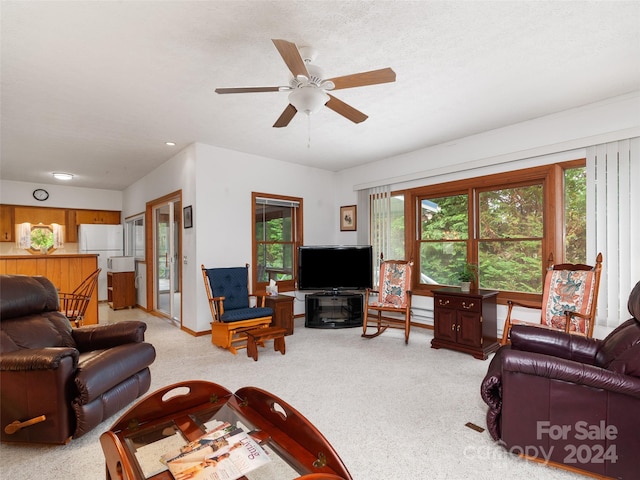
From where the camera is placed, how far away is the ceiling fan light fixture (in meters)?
2.28

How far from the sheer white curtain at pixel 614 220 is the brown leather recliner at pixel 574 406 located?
1.53m

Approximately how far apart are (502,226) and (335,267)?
94.8 inches

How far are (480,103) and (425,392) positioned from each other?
2.84 metres

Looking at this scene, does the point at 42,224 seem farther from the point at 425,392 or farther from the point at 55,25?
the point at 425,392

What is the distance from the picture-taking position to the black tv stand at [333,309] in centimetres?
516

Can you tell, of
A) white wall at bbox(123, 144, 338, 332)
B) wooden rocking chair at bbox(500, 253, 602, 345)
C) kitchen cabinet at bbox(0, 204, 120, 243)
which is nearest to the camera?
wooden rocking chair at bbox(500, 253, 602, 345)

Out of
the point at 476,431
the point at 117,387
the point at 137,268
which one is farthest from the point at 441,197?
the point at 137,268

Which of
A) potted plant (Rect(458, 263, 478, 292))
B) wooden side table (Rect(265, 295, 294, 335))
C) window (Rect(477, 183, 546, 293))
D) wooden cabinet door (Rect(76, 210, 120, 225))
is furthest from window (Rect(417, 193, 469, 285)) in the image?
wooden cabinet door (Rect(76, 210, 120, 225))

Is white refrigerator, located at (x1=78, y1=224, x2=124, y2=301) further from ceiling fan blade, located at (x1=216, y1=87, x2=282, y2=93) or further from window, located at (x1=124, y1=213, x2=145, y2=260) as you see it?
ceiling fan blade, located at (x1=216, y1=87, x2=282, y2=93)

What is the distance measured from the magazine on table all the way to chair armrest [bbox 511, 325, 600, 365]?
6.27 feet

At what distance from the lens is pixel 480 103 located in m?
3.39

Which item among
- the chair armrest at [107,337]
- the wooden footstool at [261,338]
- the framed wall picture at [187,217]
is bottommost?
the wooden footstool at [261,338]

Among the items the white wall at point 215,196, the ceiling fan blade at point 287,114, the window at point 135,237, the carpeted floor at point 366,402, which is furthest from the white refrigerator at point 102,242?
the ceiling fan blade at point 287,114

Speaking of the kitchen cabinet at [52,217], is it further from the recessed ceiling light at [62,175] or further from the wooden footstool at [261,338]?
the wooden footstool at [261,338]
